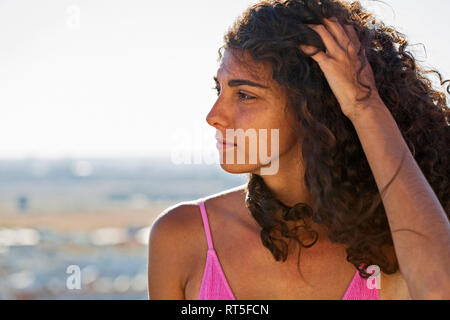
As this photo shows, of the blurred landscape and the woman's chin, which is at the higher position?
the woman's chin

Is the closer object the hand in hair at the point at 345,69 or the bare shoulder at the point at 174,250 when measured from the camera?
the hand in hair at the point at 345,69

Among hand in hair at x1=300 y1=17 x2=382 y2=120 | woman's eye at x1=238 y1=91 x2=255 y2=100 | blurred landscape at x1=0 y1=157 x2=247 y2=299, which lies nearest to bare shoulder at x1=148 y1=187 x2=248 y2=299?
woman's eye at x1=238 y1=91 x2=255 y2=100

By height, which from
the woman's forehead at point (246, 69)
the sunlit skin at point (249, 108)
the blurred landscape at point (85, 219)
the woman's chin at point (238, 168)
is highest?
the woman's forehead at point (246, 69)

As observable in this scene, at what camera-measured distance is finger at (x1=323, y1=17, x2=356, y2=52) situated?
7.15ft

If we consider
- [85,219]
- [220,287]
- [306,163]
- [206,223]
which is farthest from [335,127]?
[85,219]

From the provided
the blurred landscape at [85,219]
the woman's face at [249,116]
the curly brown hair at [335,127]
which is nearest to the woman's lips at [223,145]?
the woman's face at [249,116]

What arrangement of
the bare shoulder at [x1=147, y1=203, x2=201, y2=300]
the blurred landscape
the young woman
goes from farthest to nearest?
the blurred landscape, the bare shoulder at [x1=147, y1=203, x2=201, y2=300], the young woman

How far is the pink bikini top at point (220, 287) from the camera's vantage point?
7.68 ft

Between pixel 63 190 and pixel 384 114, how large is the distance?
23.5 meters

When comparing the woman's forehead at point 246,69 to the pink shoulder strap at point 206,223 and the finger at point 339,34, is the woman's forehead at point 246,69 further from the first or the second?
the pink shoulder strap at point 206,223

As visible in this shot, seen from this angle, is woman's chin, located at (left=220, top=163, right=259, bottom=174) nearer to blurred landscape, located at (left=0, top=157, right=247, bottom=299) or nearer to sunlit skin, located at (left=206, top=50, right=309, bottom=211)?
sunlit skin, located at (left=206, top=50, right=309, bottom=211)

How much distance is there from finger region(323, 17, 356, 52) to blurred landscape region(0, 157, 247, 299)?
5.70 ft

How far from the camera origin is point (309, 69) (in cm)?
232
